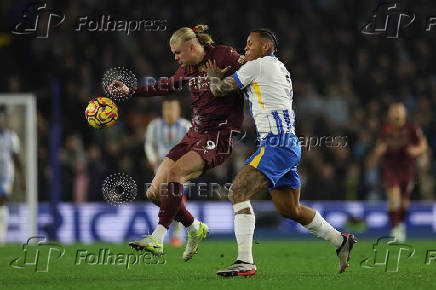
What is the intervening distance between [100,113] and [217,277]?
6.69ft

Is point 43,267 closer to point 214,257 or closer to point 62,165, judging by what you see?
point 214,257

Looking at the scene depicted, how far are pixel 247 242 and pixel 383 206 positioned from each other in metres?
9.43

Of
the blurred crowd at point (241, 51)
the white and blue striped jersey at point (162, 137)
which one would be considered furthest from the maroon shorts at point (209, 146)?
the blurred crowd at point (241, 51)

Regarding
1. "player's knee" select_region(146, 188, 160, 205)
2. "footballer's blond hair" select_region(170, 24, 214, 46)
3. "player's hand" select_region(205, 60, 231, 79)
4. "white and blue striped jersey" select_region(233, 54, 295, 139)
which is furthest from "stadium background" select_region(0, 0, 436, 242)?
"white and blue striped jersey" select_region(233, 54, 295, 139)

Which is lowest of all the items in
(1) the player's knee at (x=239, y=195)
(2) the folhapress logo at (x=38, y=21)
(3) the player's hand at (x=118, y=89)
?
(1) the player's knee at (x=239, y=195)

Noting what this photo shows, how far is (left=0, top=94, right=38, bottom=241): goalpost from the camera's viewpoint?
580 inches

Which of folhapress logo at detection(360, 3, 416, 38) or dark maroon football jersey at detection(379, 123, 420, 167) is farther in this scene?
folhapress logo at detection(360, 3, 416, 38)

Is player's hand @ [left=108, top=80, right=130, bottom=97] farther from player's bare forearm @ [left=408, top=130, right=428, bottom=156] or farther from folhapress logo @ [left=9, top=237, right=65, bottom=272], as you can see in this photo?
player's bare forearm @ [left=408, top=130, right=428, bottom=156]

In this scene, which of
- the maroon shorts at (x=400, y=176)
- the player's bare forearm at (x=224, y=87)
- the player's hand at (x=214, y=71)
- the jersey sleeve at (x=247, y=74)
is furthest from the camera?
the maroon shorts at (x=400, y=176)

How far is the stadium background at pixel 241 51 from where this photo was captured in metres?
17.0

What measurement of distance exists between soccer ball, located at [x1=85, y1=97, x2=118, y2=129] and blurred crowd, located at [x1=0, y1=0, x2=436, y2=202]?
7241 millimetres

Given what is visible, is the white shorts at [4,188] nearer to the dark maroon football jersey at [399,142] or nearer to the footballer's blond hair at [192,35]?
the dark maroon football jersey at [399,142]

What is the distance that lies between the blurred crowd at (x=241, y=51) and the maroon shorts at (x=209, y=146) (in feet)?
24.1

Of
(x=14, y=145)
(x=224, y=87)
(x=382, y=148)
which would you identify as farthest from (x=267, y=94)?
(x=14, y=145)
